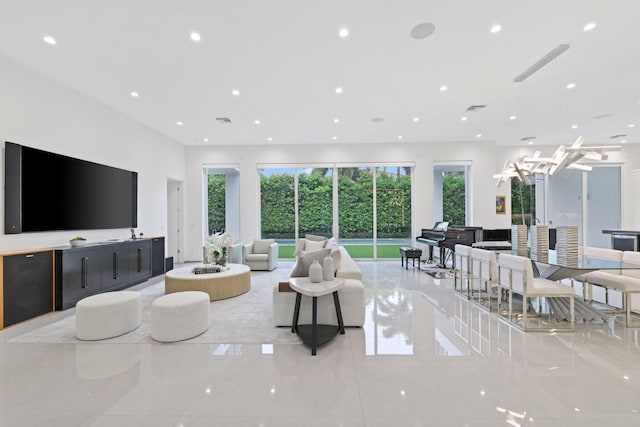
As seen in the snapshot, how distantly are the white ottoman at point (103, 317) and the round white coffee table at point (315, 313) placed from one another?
76.9 inches

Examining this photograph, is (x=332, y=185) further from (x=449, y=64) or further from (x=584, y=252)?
(x=584, y=252)

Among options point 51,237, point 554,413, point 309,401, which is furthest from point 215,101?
point 554,413

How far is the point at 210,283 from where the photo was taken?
174 inches

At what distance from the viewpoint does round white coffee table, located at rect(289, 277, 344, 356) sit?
9.12ft

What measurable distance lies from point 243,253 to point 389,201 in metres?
4.64

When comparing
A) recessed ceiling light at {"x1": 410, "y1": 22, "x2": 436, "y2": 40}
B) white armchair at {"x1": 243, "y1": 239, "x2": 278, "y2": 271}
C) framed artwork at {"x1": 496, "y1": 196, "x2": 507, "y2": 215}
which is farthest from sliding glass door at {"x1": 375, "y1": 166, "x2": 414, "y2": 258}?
recessed ceiling light at {"x1": 410, "y1": 22, "x2": 436, "y2": 40}

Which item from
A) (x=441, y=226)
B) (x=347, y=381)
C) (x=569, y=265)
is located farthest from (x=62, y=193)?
(x=441, y=226)

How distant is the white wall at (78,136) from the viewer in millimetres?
3932

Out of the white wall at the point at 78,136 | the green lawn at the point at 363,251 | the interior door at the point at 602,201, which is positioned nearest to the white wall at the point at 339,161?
the green lawn at the point at 363,251

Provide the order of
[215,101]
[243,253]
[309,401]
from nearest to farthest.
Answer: [309,401], [215,101], [243,253]

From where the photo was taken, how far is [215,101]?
17.6 feet

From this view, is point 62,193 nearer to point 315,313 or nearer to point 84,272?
point 84,272

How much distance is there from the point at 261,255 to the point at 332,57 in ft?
15.9

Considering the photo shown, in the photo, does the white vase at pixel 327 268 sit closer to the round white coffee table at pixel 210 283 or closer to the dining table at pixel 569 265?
the round white coffee table at pixel 210 283
